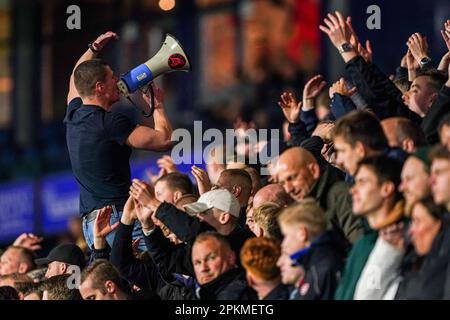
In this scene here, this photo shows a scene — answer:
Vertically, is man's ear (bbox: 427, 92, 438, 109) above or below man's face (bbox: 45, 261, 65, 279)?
above

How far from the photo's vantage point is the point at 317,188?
952 cm

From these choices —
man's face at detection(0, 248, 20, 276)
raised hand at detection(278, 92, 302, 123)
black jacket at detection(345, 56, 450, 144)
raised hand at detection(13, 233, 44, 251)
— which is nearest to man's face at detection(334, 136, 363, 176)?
black jacket at detection(345, 56, 450, 144)

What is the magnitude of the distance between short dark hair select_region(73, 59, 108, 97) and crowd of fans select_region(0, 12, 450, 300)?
876 millimetres

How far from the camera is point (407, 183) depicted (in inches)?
326

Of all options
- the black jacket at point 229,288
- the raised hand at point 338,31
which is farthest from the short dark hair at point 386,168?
the raised hand at point 338,31

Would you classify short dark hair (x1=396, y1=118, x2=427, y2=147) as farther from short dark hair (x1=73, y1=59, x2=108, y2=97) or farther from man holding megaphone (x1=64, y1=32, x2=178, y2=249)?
short dark hair (x1=73, y1=59, x2=108, y2=97)

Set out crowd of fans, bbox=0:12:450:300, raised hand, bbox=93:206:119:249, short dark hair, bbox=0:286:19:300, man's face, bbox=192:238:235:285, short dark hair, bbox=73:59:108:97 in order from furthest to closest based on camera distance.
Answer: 1. short dark hair, bbox=0:286:19:300
2. short dark hair, bbox=73:59:108:97
3. raised hand, bbox=93:206:119:249
4. man's face, bbox=192:238:235:285
5. crowd of fans, bbox=0:12:450:300

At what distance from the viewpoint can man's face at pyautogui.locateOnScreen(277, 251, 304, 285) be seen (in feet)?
29.1

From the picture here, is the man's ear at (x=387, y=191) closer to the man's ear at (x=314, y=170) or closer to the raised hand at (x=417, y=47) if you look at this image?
the man's ear at (x=314, y=170)

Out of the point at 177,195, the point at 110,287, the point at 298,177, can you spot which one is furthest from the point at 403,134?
the point at 177,195

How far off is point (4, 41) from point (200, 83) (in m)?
4.20

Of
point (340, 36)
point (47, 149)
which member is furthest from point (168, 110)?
point (340, 36)

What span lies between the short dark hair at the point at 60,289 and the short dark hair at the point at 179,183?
111 centimetres
